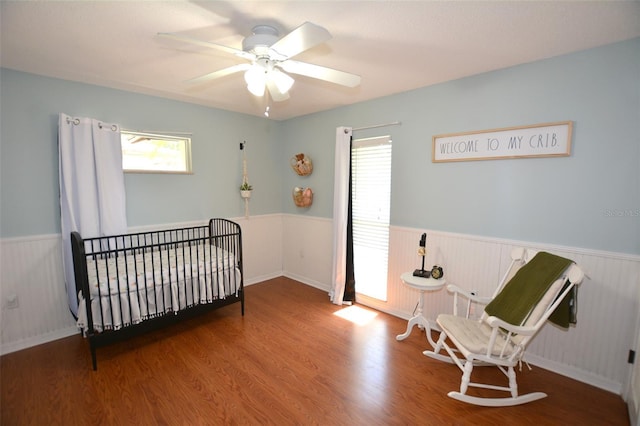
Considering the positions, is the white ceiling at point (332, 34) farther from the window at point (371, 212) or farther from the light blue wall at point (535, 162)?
the window at point (371, 212)

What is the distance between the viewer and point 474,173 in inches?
99.4

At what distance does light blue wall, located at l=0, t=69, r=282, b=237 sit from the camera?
2.39 meters

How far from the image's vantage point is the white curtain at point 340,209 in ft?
10.6

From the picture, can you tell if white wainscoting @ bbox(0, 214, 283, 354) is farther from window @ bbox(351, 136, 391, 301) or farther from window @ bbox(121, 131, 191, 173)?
window @ bbox(351, 136, 391, 301)

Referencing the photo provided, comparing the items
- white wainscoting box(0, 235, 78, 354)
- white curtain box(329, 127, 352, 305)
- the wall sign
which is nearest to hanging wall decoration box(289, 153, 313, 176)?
white curtain box(329, 127, 352, 305)

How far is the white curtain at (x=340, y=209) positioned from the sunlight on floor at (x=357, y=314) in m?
0.18

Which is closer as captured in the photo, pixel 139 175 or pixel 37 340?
pixel 37 340

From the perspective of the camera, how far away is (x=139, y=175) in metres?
3.04

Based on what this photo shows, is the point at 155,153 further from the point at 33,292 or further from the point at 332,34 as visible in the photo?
the point at 332,34

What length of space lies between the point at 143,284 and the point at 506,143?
331 centimetres

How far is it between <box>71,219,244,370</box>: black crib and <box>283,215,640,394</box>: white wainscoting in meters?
1.81

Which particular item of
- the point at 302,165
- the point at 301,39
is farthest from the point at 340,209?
the point at 301,39

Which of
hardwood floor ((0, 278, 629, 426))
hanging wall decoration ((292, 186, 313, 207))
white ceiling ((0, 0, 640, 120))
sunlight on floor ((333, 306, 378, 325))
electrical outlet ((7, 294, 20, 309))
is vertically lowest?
hardwood floor ((0, 278, 629, 426))

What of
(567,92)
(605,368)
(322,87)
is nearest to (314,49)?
(322,87)
